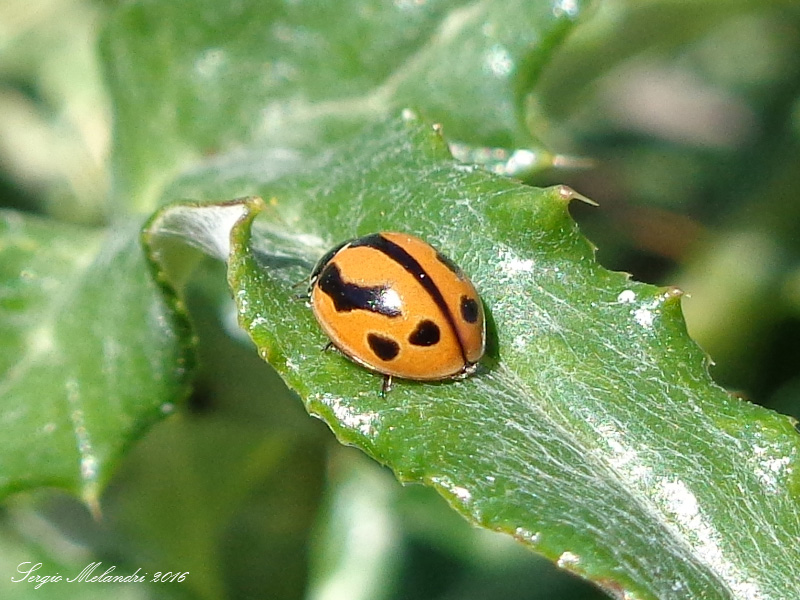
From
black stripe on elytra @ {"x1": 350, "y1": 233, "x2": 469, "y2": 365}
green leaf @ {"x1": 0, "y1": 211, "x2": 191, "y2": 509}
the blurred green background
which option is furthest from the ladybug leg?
the blurred green background

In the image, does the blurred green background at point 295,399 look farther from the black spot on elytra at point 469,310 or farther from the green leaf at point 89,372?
the black spot on elytra at point 469,310

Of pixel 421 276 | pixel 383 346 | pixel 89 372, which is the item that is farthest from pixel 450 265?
pixel 89 372

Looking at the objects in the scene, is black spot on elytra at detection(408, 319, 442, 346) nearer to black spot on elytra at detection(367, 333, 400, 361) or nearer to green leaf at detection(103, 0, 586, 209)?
black spot on elytra at detection(367, 333, 400, 361)

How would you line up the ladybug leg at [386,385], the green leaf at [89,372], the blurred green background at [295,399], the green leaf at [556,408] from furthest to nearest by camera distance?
1. the blurred green background at [295,399]
2. the green leaf at [89,372]
3. the ladybug leg at [386,385]
4. the green leaf at [556,408]

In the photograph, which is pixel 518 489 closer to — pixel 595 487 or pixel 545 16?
pixel 595 487

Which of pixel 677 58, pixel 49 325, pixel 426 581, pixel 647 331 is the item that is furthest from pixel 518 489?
Result: pixel 677 58

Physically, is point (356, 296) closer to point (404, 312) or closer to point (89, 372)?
point (404, 312)

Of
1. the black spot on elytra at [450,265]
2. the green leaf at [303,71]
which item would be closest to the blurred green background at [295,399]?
the green leaf at [303,71]
